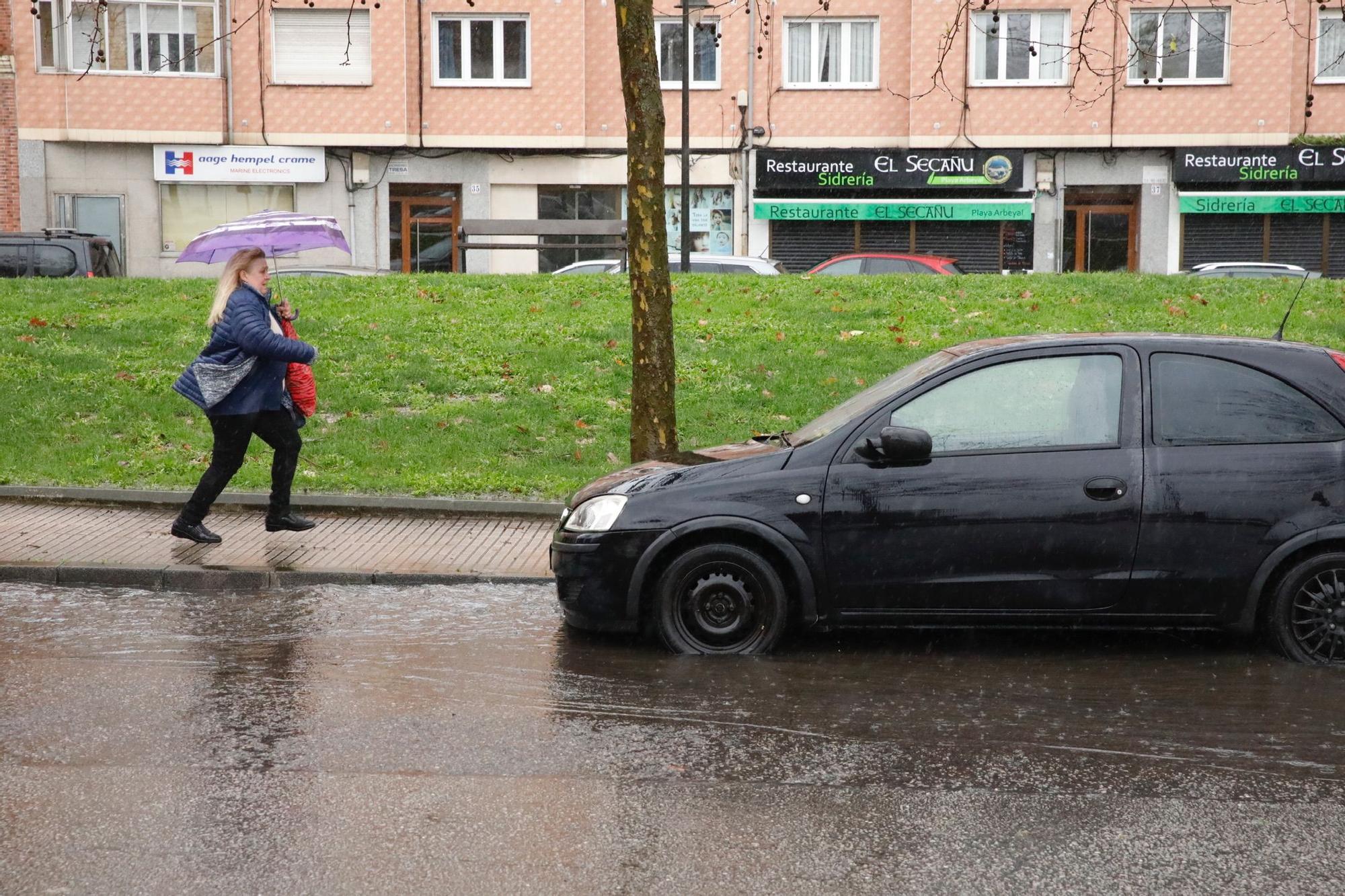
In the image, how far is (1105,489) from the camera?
21.9 ft

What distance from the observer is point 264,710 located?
5.84 meters

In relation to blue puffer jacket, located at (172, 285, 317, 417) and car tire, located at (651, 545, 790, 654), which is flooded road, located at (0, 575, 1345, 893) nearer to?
car tire, located at (651, 545, 790, 654)

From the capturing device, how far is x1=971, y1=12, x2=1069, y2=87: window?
3188cm

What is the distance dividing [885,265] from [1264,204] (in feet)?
34.0

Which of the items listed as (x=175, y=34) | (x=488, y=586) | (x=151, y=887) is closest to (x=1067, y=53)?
(x=175, y=34)

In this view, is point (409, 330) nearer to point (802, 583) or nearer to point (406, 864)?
point (802, 583)

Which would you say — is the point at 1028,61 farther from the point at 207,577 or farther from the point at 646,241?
the point at 207,577

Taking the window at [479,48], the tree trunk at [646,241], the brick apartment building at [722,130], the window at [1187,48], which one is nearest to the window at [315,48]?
the brick apartment building at [722,130]

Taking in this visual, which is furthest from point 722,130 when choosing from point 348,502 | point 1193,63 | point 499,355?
point 348,502

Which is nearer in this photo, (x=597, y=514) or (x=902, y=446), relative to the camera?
(x=902, y=446)

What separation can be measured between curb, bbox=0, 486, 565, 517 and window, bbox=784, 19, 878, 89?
23.7m

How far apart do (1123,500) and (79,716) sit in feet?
14.4

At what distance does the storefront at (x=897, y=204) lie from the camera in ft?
105

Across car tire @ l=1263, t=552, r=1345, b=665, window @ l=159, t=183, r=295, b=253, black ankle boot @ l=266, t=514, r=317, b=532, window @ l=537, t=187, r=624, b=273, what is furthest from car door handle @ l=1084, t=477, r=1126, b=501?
window @ l=159, t=183, r=295, b=253
